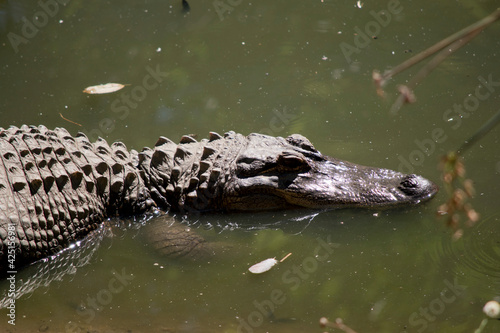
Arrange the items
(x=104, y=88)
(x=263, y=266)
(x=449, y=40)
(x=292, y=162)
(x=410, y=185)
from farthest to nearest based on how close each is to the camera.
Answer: (x=104, y=88)
(x=292, y=162)
(x=410, y=185)
(x=263, y=266)
(x=449, y=40)

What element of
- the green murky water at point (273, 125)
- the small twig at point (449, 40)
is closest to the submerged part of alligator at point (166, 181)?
the green murky water at point (273, 125)

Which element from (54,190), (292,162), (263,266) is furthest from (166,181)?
(263,266)

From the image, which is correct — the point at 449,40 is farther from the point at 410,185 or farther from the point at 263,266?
the point at 410,185

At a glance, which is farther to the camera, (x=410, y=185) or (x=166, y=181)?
(x=166, y=181)

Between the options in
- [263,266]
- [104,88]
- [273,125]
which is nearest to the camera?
[263,266]

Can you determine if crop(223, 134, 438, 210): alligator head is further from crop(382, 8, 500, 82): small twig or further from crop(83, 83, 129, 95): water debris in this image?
crop(382, 8, 500, 82): small twig

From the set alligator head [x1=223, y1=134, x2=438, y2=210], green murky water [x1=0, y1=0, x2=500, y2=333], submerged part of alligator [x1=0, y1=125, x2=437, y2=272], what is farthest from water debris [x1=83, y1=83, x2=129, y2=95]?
alligator head [x1=223, y1=134, x2=438, y2=210]

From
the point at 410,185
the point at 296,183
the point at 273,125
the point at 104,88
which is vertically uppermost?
the point at 104,88

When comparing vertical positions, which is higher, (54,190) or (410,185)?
(410,185)
